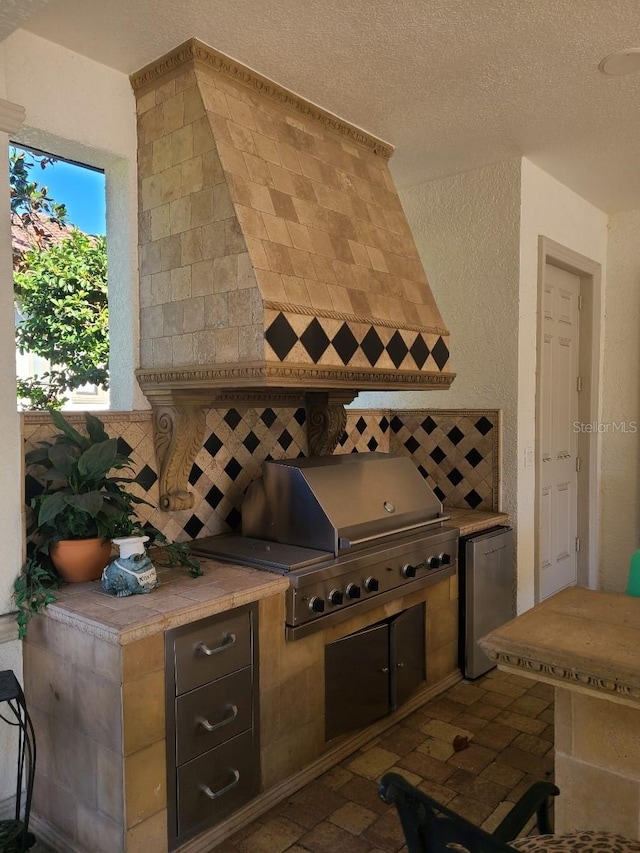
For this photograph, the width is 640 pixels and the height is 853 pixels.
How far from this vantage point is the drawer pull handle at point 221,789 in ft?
6.22

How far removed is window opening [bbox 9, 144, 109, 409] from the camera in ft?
8.33

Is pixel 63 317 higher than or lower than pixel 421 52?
lower

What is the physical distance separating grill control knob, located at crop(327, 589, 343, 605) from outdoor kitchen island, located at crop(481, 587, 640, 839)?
0.86 meters

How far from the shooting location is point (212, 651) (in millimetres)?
1898

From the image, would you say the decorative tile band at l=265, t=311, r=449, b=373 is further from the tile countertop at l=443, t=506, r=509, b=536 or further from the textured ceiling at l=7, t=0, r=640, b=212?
the textured ceiling at l=7, t=0, r=640, b=212

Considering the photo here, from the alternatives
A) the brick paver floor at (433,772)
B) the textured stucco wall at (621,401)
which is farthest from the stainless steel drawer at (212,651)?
the textured stucco wall at (621,401)

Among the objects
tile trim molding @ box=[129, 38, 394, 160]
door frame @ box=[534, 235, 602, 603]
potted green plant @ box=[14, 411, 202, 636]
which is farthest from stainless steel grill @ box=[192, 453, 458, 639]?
door frame @ box=[534, 235, 602, 603]

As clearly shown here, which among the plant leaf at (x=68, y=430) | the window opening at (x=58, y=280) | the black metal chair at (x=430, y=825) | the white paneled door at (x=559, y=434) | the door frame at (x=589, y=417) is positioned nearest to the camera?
the black metal chair at (x=430, y=825)

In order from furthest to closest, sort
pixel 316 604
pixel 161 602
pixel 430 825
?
1. pixel 316 604
2. pixel 161 602
3. pixel 430 825

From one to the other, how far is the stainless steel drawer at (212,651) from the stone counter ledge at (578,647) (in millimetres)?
823

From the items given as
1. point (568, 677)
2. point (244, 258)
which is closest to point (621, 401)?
point (244, 258)

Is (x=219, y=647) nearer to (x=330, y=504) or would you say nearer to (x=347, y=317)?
(x=330, y=504)

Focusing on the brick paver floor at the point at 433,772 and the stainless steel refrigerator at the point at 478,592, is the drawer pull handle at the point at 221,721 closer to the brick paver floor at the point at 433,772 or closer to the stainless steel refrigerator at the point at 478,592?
the brick paver floor at the point at 433,772

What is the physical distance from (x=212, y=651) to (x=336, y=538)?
2.21 ft
